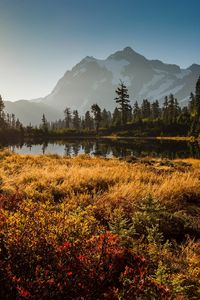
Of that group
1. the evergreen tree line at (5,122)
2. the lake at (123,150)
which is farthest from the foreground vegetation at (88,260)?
the evergreen tree line at (5,122)

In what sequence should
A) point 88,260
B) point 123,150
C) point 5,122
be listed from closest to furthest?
1. point 88,260
2. point 123,150
3. point 5,122

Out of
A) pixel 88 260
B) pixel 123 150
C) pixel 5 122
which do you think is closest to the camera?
pixel 88 260

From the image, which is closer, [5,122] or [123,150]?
[123,150]

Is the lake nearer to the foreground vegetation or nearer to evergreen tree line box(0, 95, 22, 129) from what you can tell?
the foreground vegetation

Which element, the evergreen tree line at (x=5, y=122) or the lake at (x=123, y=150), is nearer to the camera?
the lake at (x=123, y=150)

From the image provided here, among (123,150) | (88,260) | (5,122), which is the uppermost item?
(5,122)

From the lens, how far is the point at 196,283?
14.1ft

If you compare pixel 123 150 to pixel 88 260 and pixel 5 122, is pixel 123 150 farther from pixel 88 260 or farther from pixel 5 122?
pixel 5 122

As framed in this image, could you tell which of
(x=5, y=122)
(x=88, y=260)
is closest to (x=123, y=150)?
(x=88, y=260)

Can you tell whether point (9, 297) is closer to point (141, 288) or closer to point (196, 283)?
point (141, 288)

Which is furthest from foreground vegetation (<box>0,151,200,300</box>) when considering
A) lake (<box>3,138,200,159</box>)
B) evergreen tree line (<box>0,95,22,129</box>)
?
evergreen tree line (<box>0,95,22,129</box>)

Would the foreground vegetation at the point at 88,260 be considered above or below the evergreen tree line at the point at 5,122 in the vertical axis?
below

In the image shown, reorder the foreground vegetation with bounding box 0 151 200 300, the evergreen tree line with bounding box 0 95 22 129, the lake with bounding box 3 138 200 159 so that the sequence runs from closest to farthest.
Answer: the foreground vegetation with bounding box 0 151 200 300 < the lake with bounding box 3 138 200 159 < the evergreen tree line with bounding box 0 95 22 129

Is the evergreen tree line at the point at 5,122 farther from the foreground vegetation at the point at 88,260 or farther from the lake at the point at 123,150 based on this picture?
the foreground vegetation at the point at 88,260
